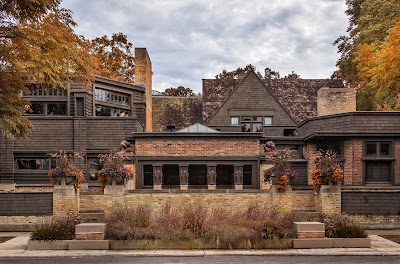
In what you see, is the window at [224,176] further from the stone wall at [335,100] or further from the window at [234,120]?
the stone wall at [335,100]

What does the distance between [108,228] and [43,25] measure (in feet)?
24.4

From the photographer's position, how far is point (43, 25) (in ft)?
52.3

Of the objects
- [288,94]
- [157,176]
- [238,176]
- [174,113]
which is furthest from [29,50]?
[288,94]

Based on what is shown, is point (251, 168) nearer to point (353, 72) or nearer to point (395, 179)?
point (395, 179)

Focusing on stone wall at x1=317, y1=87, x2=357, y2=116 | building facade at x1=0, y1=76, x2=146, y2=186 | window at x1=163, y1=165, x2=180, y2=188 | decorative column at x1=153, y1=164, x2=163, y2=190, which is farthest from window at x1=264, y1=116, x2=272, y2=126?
decorative column at x1=153, y1=164, x2=163, y2=190

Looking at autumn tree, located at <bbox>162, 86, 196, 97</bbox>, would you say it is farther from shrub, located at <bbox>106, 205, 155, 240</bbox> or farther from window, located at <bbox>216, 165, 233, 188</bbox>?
shrub, located at <bbox>106, 205, 155, 240</bbox>

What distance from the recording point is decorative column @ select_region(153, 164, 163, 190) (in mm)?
25531

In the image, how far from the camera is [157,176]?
25.7 meters

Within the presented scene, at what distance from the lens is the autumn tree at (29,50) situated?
49.4 ft

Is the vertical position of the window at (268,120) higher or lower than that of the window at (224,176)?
higher

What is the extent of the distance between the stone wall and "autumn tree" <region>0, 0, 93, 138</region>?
2381 cm

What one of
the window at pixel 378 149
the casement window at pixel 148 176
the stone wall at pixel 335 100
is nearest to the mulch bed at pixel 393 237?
the window at pixel 378 149

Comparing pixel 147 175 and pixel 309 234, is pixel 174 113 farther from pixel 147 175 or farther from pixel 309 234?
pixel 309 234

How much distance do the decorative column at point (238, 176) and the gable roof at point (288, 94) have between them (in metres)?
14.6
